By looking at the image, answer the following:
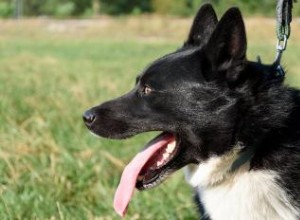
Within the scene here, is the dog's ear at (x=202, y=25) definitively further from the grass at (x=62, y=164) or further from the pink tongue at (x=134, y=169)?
the grass at (x=62, y=164)

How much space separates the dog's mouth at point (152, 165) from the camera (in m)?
3.28

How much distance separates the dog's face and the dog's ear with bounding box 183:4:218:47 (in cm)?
17

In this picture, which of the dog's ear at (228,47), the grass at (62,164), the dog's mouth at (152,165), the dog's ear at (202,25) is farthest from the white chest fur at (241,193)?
the grass at (62,164)

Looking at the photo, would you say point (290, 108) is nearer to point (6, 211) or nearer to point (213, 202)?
point (213, 202)

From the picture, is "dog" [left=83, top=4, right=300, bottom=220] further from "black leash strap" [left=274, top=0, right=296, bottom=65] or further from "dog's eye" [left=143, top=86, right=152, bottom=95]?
"black leash strap" [left=274, top=0, right=296, bottom=65]

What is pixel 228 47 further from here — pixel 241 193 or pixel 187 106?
pixel 241 193

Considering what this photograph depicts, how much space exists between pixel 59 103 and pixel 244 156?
16.1ft

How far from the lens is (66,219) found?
397 cm

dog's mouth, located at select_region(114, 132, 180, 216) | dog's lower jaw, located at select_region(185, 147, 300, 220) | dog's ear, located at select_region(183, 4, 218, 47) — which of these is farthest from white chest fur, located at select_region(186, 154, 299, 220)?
dog's ear, located at select_region(183, 4, 218, 47)

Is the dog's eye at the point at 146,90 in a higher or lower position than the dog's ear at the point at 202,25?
lower

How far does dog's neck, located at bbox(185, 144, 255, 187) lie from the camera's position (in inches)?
124

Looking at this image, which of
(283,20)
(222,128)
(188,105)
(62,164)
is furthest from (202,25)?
(62,164)

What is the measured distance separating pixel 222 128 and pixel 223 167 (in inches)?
7.7

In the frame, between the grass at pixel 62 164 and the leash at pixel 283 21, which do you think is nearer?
the leash at pixel 283 21
